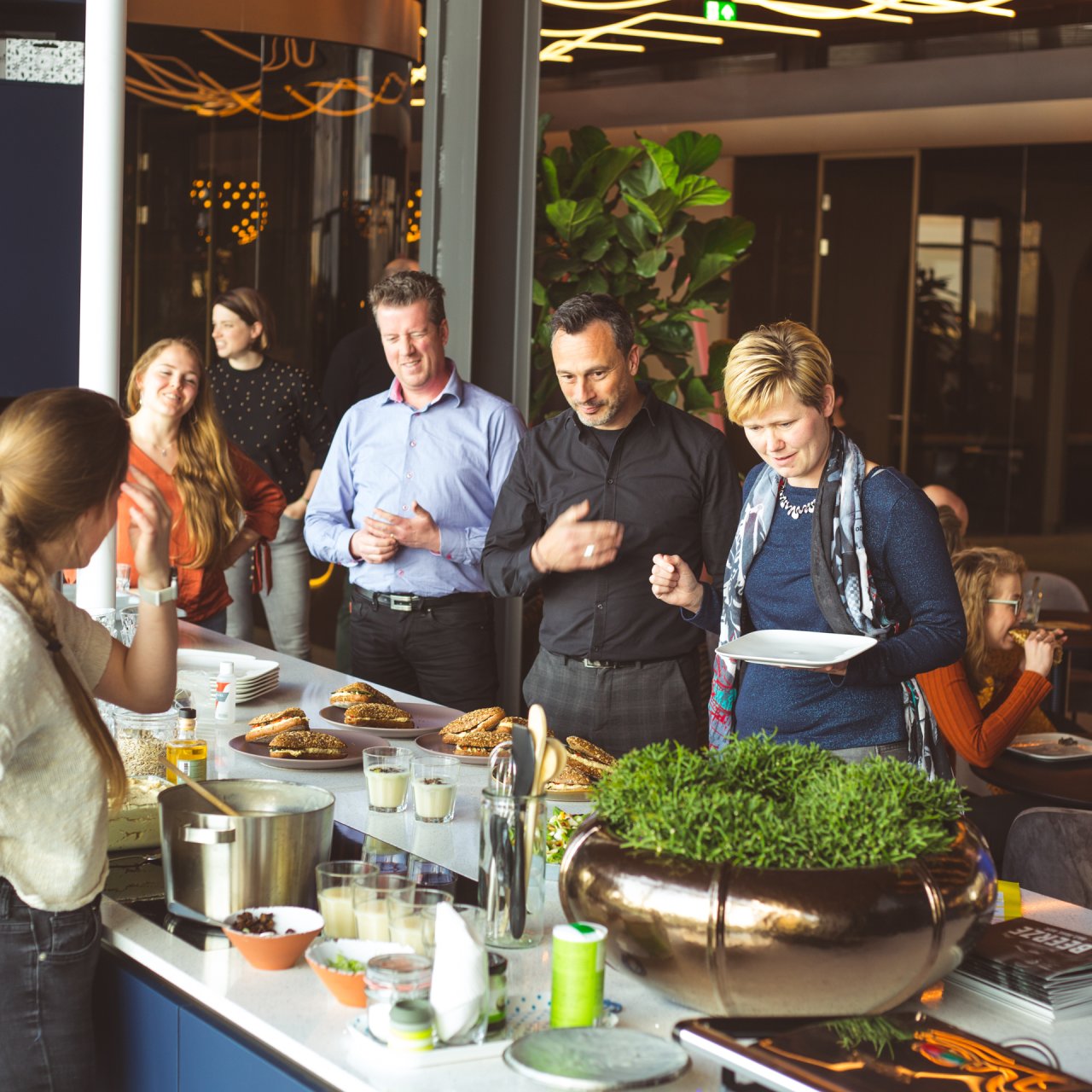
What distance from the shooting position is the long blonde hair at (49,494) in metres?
1.70

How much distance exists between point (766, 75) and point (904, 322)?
73.2 inches

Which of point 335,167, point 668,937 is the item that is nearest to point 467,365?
point 335,167

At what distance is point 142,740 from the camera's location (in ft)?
7.49

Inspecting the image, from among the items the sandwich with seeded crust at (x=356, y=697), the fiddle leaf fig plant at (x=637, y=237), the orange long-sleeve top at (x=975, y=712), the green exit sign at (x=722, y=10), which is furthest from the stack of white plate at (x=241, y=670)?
the green exit sign at (x=722, y=10)

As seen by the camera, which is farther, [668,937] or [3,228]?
[3,228]

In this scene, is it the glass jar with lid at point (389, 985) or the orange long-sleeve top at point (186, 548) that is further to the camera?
the orange long-sleeve top at point (186, 548)

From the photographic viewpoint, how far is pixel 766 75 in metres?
8.39

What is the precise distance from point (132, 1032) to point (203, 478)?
7.05 feet

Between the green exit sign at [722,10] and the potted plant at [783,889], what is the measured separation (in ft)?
23.7

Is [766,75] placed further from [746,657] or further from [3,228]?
[746,657]

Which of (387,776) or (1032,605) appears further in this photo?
(1032,605)

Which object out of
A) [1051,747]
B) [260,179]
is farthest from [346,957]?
[260,179]

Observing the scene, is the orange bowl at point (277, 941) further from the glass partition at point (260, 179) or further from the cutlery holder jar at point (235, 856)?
the glass partition at point (260, 179)

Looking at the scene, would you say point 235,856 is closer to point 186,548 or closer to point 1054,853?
point 1054,853
